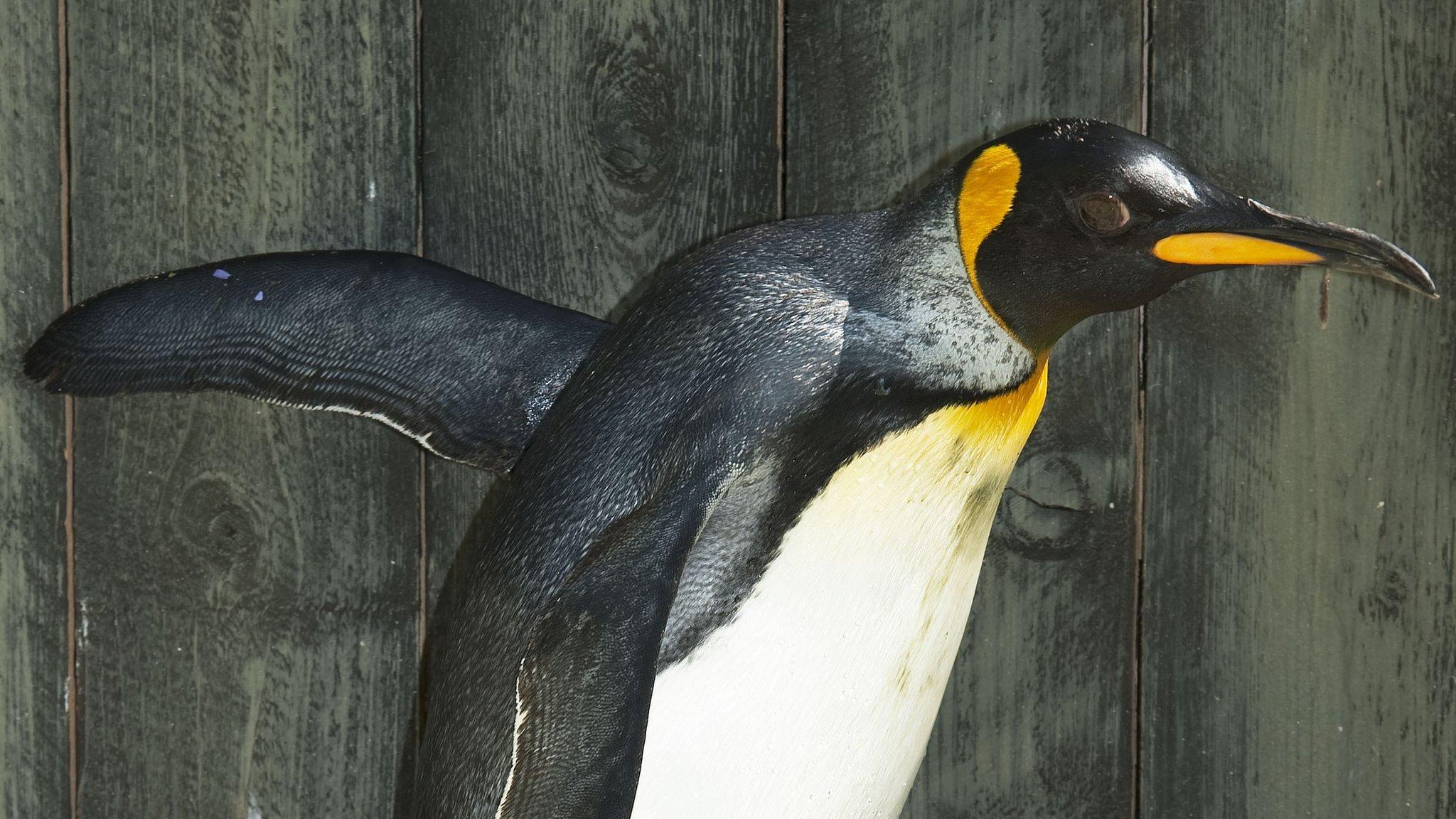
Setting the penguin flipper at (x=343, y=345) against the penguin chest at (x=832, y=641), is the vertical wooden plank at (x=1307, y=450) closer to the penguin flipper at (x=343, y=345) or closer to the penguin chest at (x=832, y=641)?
the penguin chest at (x=832, y=641)


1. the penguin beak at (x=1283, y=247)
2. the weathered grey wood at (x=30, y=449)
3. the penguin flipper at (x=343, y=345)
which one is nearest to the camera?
the penguin beak at (x=1283, y=247)

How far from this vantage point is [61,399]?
85 centimetres

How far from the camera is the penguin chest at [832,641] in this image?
0.65m

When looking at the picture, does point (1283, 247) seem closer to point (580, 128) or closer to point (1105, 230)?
point (1105, 230)

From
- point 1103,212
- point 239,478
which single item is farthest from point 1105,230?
point 239,478

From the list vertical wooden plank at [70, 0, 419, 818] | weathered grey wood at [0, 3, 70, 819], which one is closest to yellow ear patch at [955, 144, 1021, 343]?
vertical wooden plank at [70, 0, 419, 818]

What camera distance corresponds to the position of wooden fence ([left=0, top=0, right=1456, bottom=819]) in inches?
33.2

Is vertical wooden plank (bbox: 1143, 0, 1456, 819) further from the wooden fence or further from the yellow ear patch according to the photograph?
the yellow ear patch

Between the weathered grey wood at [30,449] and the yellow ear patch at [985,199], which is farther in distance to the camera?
the weathered grey wood at [30,449]

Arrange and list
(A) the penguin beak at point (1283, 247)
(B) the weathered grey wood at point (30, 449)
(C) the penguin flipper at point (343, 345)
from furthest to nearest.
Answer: (B) the weathered grey wood at point (30, 449) → (C) the penguin flipper at point (343, 345) → (A) the penguin beak at point (1283, 247)

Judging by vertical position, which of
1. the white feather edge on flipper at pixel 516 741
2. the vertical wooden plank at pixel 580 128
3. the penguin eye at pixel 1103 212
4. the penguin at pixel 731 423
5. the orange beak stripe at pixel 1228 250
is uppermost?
the vertical wooden plank at pixel 580 128

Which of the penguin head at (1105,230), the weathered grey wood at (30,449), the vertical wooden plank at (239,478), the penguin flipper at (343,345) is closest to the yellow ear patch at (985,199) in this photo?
the penguin head at (1105,230)

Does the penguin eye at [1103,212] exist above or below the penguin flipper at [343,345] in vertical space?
above

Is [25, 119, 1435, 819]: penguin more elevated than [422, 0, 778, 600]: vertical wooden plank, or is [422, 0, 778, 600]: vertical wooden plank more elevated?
[422, 0, 778, 600]: vertical wooden plank
